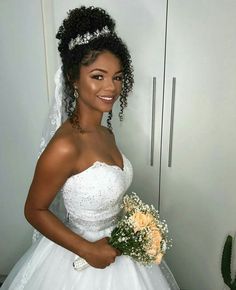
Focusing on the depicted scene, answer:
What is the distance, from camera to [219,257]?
1.87 meters

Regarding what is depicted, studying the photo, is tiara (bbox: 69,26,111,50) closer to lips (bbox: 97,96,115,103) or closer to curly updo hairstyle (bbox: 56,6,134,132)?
curly updo hairstyle (bbox: 56,6,134,132)

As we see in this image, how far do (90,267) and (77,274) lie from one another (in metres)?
0.06

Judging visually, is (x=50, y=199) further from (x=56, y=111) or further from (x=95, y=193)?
(x=56, y=111)

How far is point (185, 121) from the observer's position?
1617 millimetres

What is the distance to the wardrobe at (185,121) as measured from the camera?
1462 millimetres

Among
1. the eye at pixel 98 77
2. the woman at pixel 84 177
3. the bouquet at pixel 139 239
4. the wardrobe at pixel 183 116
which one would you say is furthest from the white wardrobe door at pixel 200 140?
the bouquet at pixel 139 239

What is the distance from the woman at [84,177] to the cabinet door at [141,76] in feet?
0.96

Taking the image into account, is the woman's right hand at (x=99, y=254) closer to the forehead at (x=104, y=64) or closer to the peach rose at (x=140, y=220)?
the peach rose at (x=140, y=220)

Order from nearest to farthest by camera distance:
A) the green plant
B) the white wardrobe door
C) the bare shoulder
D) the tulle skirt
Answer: the bare shoulder
the tulle skirt
the white wardrobe door
the green plant

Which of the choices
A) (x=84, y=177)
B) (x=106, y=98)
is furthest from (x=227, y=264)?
(x=106, y=98)

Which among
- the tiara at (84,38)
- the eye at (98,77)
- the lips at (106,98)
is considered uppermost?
the tiara at (84,38)

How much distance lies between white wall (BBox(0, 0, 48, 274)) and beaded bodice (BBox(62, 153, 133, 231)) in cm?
69

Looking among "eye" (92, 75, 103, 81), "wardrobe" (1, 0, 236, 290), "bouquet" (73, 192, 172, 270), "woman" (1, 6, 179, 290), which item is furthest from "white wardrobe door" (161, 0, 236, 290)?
"bouquet" (73, 192, 172, 270)

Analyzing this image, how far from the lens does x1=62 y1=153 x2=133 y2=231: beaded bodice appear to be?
1.13m
